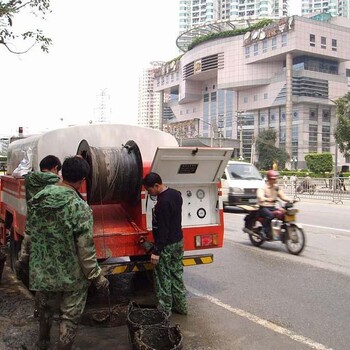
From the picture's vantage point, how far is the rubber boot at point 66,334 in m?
3.52

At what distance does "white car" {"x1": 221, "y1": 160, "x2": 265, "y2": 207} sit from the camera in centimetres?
1662

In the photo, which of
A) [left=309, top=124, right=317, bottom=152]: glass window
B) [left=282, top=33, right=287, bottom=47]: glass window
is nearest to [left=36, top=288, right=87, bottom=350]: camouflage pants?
[left=309, top=124, right=317, bottom=152]: glass window

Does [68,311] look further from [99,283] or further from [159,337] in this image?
[159,337]

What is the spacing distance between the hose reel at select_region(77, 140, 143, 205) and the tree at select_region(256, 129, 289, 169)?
7691 centimetres

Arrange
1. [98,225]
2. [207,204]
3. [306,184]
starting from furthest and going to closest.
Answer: [306,184] < [207,204] < [98,225]

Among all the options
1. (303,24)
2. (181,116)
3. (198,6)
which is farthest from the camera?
(198,6)

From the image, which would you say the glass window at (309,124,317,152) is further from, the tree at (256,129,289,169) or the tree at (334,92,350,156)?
the tree at (334,92,350,156)

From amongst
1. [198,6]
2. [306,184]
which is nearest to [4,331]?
[306,184]

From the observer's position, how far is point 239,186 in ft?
55.1

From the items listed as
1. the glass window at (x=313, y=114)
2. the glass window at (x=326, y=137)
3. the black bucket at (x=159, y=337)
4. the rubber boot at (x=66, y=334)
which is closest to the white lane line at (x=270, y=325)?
the black bucket at (x=159, y=337)

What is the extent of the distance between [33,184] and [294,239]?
219 inches

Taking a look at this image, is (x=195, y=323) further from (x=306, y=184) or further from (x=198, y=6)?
(x=198, y=6)

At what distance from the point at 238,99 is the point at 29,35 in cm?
9674

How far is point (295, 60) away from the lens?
91125mm
